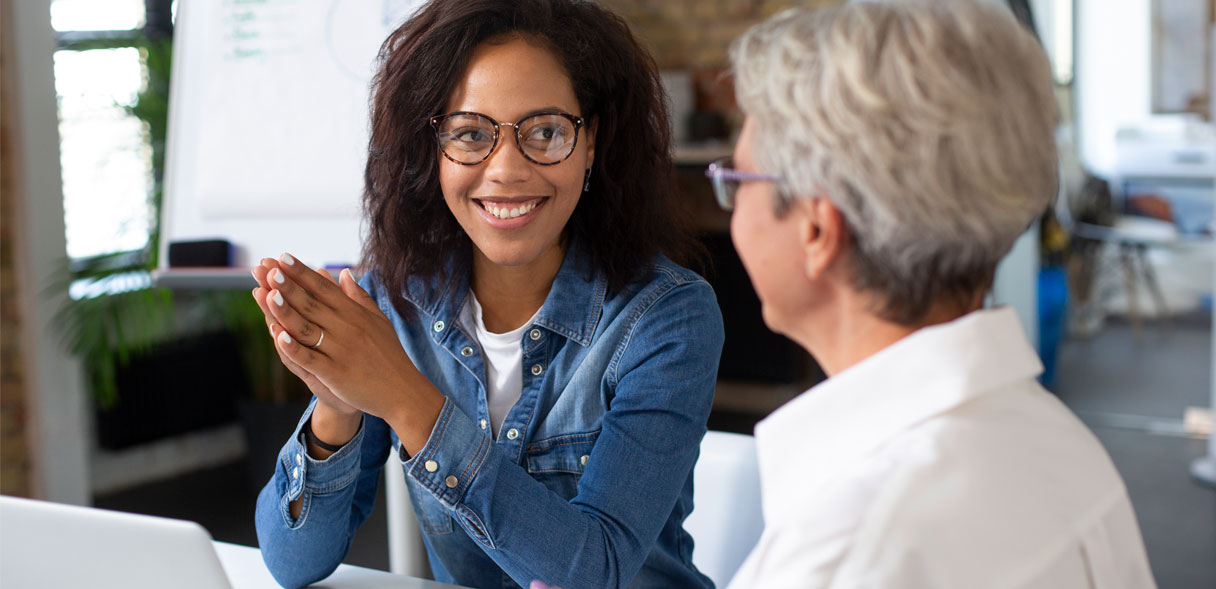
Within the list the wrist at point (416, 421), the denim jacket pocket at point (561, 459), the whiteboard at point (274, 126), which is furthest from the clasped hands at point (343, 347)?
the whiteboard at point (274, 126)

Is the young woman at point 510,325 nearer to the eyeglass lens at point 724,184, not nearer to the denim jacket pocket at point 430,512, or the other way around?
the denim jacket pocket at point 430,512

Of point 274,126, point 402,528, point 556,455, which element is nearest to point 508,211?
point 556,455

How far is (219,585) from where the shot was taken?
0.91 m

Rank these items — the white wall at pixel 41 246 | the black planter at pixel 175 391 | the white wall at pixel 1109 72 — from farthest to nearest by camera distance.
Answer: the white wall at pixel 1109 72 → the black planter at pixel 175 391 → the white wall at pixel 41 246

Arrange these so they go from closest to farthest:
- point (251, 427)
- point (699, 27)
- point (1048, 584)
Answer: point (1048, 584) → point (251, 427) → point (699, 27)

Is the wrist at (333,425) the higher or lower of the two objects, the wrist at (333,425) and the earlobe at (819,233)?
the lower

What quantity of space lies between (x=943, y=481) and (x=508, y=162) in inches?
29.2

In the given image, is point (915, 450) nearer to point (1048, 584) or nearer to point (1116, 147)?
point (1048, 584)

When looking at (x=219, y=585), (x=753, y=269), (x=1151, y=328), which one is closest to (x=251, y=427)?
(x=219, y=585)

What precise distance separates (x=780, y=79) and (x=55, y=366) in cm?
293

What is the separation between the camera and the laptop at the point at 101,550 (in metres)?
0.89

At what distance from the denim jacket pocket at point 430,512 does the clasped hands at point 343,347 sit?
24 cm

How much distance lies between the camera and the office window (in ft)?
11.1

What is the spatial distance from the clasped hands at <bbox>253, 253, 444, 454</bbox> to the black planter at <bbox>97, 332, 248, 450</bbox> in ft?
9.13
